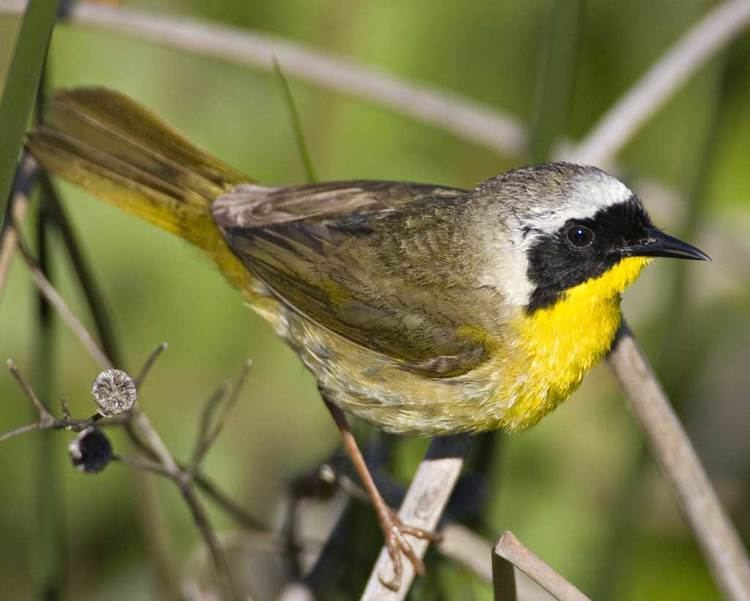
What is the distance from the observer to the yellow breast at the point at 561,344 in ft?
8.78

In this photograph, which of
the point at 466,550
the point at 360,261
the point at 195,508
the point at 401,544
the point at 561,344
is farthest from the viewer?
the point at 360,261

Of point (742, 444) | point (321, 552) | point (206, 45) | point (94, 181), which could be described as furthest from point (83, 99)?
point (742, 444)

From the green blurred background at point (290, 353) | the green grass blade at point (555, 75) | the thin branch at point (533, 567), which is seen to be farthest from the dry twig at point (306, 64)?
the thin branch at point (533, 567)

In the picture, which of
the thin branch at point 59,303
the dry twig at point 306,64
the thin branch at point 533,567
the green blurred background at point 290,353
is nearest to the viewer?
the thin branch at point 533,567

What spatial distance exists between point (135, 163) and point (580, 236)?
3.68ft

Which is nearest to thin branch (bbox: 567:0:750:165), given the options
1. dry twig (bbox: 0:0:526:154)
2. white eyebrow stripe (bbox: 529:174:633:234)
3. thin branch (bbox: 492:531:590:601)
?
dry twig (bbox: 0:0:526:154)

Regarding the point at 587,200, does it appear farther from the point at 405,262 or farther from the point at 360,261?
the point at 360,261

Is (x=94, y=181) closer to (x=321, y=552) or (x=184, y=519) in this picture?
(x=321, y=552)

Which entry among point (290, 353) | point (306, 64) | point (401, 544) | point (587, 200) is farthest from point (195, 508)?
point (290, 353)

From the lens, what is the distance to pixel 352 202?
3094 millimetres

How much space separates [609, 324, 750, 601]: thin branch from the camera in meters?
2.63

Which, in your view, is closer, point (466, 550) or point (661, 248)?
point (661, 248)

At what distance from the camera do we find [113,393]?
81.0 inches

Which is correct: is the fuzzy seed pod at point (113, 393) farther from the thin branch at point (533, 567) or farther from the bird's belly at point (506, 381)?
the bird's belly at point (506, 381)
